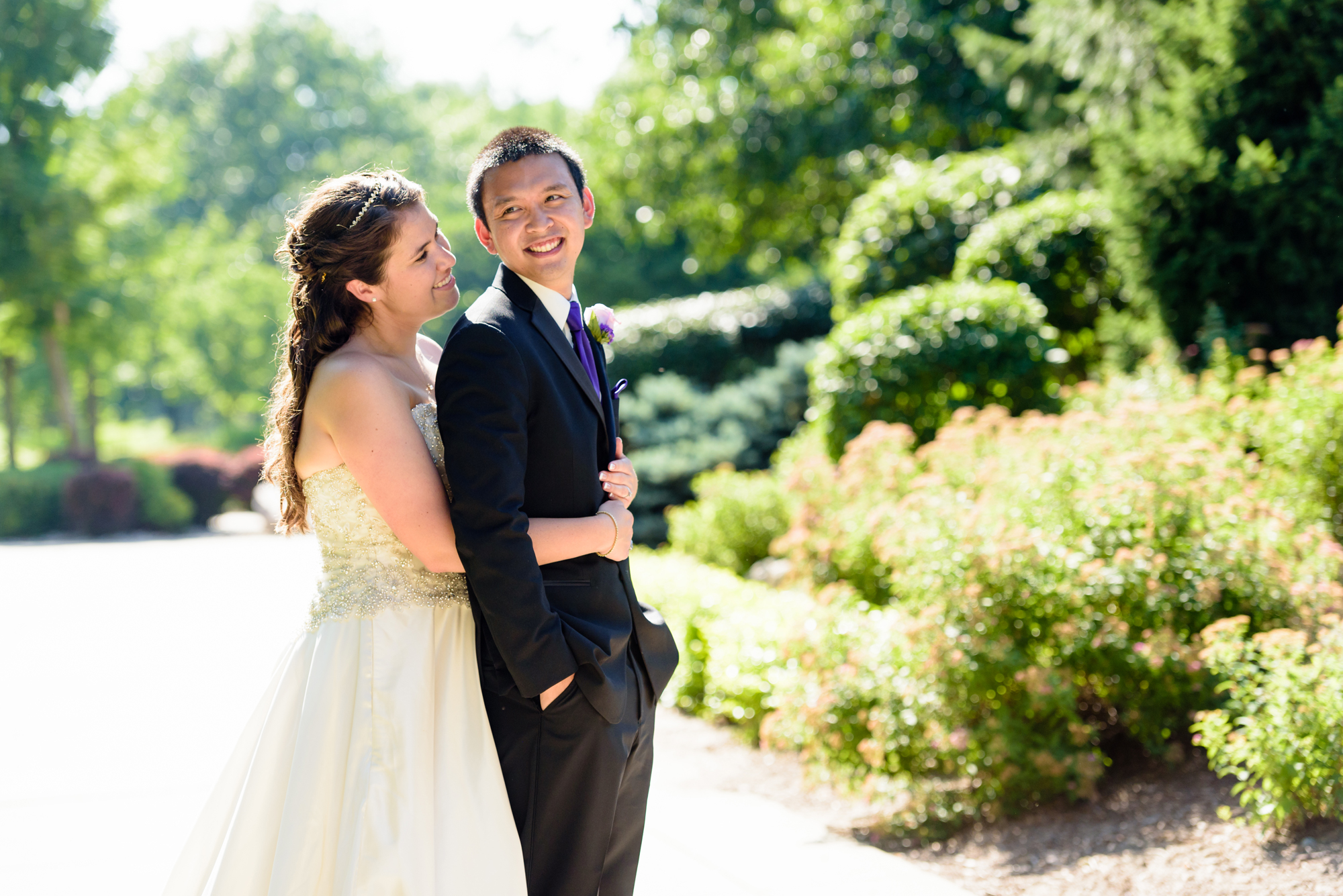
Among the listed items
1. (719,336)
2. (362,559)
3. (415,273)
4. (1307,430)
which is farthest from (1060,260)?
(362,559)

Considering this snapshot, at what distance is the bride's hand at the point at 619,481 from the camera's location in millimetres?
2293

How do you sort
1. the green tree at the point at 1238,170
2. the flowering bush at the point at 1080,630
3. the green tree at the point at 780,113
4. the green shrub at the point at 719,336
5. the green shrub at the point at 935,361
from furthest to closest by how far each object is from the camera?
the green tree at the point at 780,113
the green shrub at the point at 719,336
the green shrub at the point at 935,361
the green tree at the point at 1238,170
the flowering bush at the point at 1080,630

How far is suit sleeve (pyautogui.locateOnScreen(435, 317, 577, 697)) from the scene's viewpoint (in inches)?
77.5

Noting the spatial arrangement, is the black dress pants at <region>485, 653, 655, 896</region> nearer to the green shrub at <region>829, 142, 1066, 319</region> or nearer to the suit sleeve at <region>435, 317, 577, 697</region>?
the suit sleeve at <region>435, 317, 577, 697</region>

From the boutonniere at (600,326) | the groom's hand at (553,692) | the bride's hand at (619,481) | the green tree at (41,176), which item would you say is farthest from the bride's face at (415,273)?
the green tree at (41,176)

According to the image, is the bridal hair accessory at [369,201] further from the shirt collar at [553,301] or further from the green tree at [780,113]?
the green tree at [780,113]

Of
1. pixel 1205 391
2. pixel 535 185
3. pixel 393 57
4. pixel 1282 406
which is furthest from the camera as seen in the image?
pixel 393 57

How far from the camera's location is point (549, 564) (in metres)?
2.18

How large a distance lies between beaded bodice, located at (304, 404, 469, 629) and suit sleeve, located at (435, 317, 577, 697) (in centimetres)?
25

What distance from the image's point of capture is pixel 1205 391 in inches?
218

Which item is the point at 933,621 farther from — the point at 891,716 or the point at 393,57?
the point at 393,57

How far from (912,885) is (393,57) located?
57579 mm

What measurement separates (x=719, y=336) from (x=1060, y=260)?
5.50 meters

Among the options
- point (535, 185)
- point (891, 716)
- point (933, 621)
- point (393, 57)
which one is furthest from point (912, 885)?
point (393, 57)
